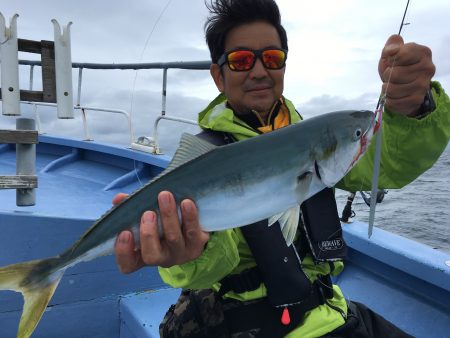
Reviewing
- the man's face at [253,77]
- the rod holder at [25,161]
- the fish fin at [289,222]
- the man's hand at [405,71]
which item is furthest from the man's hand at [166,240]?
the rod holder at [25,161]

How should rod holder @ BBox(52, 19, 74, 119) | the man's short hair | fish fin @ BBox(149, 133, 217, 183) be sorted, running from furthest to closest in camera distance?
rod holder @ BBox(52, 19, 74, 119) → the man's short hair → fish fin @ BBox(149, 133, 217, 183)

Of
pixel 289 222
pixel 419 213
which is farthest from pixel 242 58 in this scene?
pixel 419 213

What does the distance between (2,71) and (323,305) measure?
368cm

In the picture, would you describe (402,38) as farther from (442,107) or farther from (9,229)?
(9,229)

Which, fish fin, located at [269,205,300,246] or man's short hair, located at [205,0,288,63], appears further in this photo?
man's short hair, located at [205,0,288,63]

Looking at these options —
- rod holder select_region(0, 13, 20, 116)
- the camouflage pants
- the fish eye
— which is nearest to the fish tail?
the camouflage pants

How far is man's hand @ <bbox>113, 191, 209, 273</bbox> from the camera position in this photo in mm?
1828

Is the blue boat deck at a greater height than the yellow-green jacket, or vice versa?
the yellow-green jacket

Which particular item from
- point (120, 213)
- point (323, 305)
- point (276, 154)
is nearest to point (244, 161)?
point (276, 154)

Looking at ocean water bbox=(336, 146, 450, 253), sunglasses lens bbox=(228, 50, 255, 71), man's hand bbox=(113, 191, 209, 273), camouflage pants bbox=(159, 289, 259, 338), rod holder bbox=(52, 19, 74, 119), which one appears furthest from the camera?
ocean water bbox=(336, 146, 450, 253)

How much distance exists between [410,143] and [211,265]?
128cm

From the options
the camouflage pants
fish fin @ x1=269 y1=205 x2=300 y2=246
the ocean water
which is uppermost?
fish fin @ x1=269 y1=205 x2=300 y2=246

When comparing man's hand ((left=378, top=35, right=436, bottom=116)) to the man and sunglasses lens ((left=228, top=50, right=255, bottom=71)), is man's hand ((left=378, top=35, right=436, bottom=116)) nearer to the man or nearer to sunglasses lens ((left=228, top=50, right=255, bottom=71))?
the man

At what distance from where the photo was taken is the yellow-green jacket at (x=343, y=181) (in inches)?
81.8
